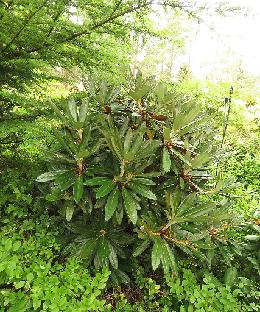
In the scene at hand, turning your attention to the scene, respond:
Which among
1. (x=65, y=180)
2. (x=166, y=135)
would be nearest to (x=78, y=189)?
(x=65, y=180)

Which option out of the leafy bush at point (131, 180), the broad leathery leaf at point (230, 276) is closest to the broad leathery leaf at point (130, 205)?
the leafy bush at point (131, 180)

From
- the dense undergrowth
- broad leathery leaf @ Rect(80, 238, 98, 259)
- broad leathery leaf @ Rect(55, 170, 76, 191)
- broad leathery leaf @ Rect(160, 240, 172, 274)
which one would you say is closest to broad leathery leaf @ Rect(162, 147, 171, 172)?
the dense undergrowth

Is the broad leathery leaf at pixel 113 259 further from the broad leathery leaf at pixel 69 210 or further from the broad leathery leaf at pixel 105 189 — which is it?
the broad leathery leaf at pixel 105 189

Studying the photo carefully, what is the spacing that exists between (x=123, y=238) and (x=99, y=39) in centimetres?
162

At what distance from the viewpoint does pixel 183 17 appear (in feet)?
8.99

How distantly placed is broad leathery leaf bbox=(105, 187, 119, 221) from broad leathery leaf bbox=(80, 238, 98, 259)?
0.40 metres

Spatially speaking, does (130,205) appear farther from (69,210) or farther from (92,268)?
(92,268)

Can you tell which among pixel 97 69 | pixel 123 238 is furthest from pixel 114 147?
pixel 97 69

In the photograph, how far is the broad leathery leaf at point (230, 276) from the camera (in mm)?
2463

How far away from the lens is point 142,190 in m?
2.12

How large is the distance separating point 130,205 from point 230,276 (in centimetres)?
105

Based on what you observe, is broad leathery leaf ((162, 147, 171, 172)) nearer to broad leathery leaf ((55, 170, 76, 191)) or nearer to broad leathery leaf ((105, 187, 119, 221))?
broad leathery leaf ((105, 187, 119, 221))

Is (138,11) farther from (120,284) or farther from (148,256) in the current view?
(120,284)

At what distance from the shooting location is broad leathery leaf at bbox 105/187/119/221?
207 centimetres
